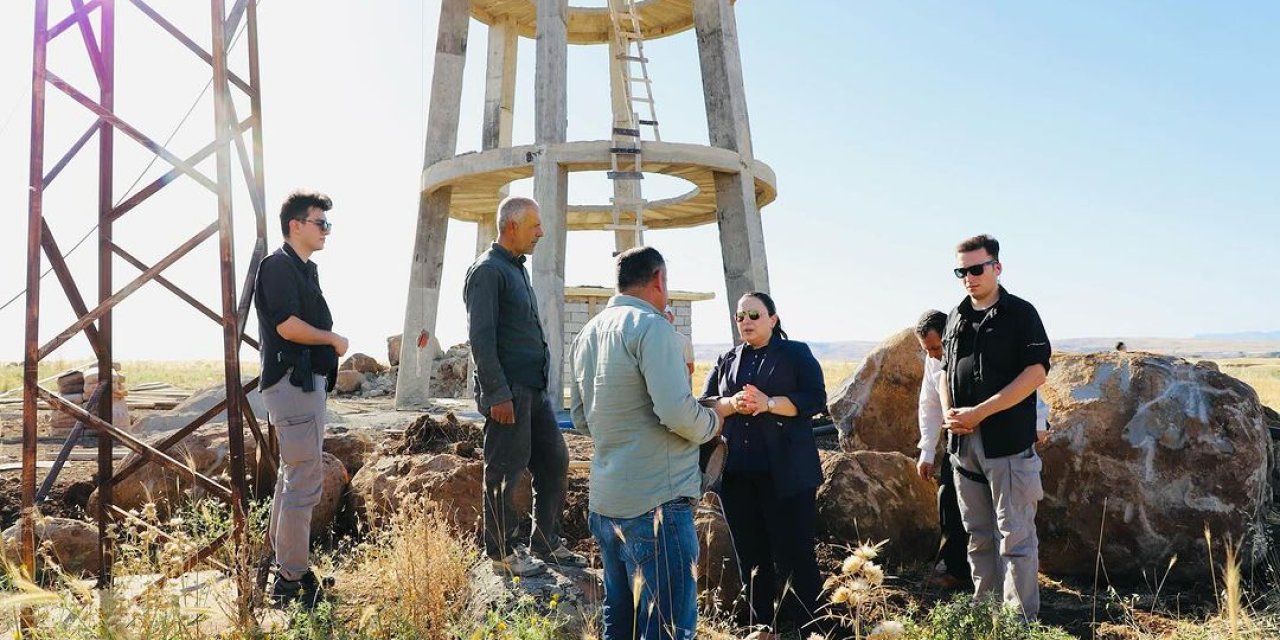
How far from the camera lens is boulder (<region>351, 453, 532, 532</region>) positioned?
6500 millimetres

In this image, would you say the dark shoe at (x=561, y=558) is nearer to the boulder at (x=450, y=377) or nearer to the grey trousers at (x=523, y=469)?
the grey trousers at (x=523, y=469)

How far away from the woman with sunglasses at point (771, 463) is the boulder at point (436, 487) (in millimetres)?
2139

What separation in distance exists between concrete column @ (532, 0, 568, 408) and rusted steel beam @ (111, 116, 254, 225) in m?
6.96

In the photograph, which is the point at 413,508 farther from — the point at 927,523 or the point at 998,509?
the point at 927,523

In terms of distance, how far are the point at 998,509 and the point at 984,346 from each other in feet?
2.66

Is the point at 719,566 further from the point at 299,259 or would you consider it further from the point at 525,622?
the point at 299,259

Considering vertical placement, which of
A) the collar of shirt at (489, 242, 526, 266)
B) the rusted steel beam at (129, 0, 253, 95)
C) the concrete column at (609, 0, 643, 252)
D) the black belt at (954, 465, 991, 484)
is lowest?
the black belt at (954, 465, 991, 484)

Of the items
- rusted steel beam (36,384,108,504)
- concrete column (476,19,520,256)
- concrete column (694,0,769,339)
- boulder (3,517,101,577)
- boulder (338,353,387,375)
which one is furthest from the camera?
boulder (338,353,387,375)

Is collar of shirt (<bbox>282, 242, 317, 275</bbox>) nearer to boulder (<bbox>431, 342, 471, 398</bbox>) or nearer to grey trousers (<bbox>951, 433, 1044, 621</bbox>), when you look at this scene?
grey trousers (<bbox>951, 433, 1044, 621</bbox>)

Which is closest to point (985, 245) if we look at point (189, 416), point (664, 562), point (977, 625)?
point (977, 625)

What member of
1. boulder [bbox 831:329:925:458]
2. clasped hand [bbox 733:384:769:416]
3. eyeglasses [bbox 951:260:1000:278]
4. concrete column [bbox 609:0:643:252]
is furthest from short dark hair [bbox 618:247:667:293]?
concrete column [bbox 609:0:643:252]

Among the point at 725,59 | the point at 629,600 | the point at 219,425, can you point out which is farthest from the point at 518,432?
the point at 725,59

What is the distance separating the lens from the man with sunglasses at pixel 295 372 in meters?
4.77

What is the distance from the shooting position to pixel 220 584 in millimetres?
5051
